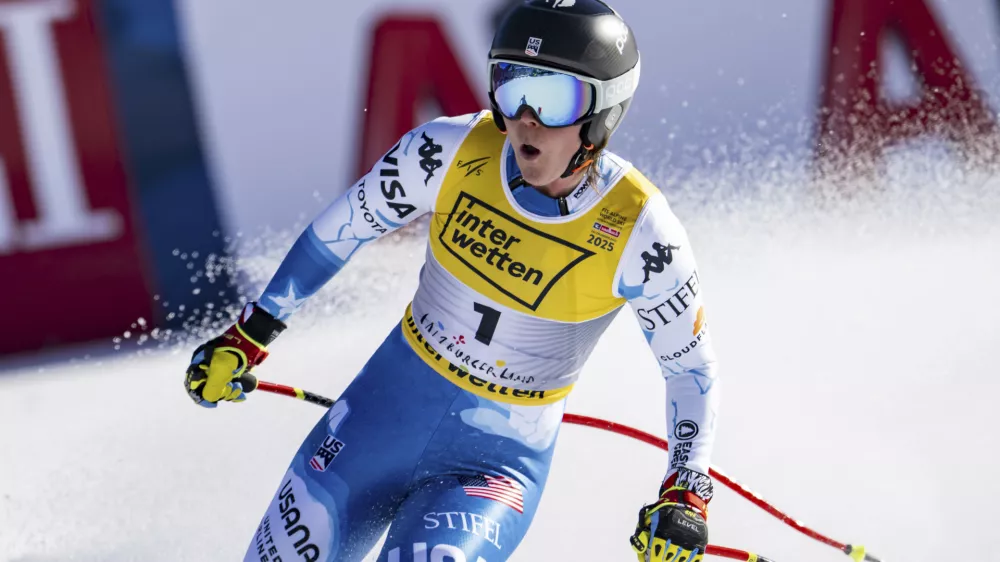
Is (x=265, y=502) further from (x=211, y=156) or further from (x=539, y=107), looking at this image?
(x=539, y=107)

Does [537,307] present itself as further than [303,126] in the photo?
No

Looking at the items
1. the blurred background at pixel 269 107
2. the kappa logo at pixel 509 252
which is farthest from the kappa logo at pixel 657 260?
the blurred background at pixel 269 107

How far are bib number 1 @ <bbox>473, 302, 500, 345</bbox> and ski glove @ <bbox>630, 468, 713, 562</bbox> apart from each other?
1.96 ft

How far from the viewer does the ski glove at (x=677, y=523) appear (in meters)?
2.67

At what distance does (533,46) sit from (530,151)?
0.83 ft

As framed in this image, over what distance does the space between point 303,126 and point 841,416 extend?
3051 mm

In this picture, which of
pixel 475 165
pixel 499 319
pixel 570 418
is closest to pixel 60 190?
pixel 570 418

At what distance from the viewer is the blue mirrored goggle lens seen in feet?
8.64

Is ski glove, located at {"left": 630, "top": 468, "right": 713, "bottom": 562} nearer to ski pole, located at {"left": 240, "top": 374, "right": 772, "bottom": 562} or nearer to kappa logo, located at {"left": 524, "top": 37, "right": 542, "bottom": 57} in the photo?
ski pole, located at {"left": 240, "top": 374, "right": 772, "bottom": 562}

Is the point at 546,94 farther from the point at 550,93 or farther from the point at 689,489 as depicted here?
the point at 689,489

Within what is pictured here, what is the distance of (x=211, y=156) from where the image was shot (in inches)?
211

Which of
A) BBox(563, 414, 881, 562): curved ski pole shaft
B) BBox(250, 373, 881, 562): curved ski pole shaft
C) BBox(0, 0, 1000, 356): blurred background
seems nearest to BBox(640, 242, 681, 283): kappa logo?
BBox(250, 373, 881, 562): curved ski pole shaft

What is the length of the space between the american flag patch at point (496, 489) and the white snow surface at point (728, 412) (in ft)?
5.53

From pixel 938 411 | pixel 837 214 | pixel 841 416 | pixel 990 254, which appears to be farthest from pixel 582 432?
pixel 990 254
